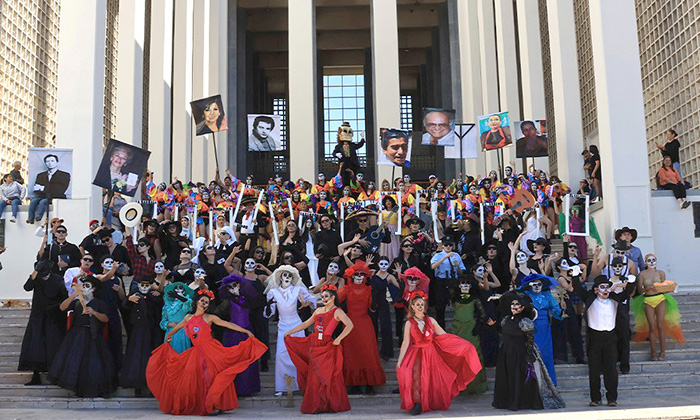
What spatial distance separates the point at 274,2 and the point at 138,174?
17.7m

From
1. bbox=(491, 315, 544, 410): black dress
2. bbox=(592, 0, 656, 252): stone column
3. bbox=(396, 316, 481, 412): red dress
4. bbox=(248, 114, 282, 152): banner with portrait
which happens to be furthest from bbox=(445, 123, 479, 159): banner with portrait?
bbox=(396, 316, 481, 412): red dress

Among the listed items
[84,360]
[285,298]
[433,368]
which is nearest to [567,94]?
[285,298]

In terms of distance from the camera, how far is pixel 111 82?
26.8 m

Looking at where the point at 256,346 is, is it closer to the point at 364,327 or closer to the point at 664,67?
the point at 364,327

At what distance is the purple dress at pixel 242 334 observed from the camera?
9695 mm

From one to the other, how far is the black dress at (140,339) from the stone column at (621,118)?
849 centimetres

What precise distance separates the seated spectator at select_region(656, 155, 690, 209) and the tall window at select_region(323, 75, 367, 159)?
18058 mm

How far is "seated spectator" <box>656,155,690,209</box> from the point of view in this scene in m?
14.0

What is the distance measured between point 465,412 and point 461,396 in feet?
4.23

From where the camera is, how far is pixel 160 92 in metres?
21.6

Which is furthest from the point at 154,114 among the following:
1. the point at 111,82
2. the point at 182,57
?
the point at 111,82

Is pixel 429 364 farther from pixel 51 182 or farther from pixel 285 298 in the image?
pixel 51 182

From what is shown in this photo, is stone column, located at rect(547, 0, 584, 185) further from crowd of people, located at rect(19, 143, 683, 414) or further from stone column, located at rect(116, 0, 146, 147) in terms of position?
stone column, located at rect(116, 0, 146, 147)

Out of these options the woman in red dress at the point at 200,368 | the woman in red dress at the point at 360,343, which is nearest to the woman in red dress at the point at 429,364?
the woman in red dress at the point at 360,343
